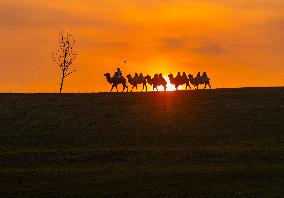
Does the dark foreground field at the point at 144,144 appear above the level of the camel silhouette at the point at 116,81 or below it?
below

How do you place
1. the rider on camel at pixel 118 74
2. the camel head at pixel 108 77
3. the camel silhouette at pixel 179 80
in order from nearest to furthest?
the rider on camel at pixel 118 74 < the camel head at pixel 108 77 < the camel silhouette at pixel 179 80

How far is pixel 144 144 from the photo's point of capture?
145ft

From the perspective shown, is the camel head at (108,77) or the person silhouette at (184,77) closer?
the camel head at (108,77)

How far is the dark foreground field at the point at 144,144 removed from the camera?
103ft

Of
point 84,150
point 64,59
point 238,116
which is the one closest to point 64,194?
point 84,150

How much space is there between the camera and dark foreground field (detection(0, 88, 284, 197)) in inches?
1232

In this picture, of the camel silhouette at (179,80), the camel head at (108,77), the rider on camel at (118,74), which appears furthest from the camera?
the camel silhouette at (179,80)

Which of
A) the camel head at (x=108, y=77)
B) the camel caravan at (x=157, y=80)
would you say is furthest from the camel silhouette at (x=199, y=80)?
the camel head at (x=108, y=77)

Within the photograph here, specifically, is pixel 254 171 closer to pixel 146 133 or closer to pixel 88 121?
pixel 146 133

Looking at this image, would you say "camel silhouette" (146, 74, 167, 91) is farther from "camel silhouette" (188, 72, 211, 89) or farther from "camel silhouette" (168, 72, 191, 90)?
"camel silhouette" (188, 72, 211, 89)

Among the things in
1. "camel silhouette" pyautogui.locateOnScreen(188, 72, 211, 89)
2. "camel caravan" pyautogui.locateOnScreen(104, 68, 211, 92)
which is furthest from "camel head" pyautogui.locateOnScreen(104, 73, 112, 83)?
"camel silhouette" pyautogui.locateOnScreen(188, 72, 211, 89)

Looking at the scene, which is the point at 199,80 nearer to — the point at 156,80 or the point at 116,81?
the point at 156,80

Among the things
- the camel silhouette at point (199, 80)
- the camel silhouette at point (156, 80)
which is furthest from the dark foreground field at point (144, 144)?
the camel silhouette at point (156, 80)

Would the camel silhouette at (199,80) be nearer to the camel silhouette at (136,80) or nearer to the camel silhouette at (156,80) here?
the camel silhouette at (156,80)
